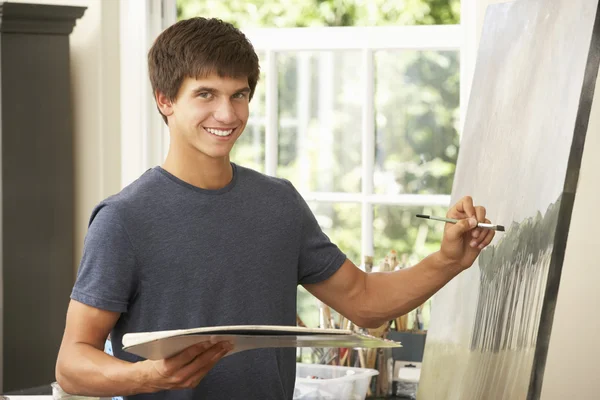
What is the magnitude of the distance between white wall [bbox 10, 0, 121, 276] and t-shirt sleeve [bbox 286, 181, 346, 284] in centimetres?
163

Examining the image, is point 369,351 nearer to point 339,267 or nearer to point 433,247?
point 339,267

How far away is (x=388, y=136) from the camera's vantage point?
3.50m

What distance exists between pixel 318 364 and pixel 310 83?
3.74ft

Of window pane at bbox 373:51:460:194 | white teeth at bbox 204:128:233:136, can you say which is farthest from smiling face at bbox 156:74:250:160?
window pane at bbox 373:51:460:194

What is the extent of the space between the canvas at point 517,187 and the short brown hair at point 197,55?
1.75 ft

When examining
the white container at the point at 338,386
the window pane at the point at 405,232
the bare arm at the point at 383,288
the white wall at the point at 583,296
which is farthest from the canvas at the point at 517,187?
the window pane at the point at 405,232

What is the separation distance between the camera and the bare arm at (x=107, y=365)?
139cm

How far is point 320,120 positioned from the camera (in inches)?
145

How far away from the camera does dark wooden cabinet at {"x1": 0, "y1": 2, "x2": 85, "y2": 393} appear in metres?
3.05

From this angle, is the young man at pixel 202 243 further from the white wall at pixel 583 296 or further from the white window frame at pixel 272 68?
the white window frame at pixel 272 68

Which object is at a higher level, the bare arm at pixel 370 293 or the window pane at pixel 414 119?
the window pane at pixel 414 119

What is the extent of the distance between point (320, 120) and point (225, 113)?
6.95 feet

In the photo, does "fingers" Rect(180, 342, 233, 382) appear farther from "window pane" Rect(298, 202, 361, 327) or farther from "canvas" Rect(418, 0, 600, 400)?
"window pane" Rect(298, 202, 361, 327)

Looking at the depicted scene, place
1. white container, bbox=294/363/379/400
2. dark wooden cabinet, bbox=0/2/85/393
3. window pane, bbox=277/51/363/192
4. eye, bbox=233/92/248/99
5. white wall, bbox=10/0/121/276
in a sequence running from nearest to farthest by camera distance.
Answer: eye, bbox=233/92/248/99 < white container, bbox=294/363/379/400 < dark wooden cabinet, bbox=0/2/85/393 < white wall, bbox=10/0/121/276 < window pane, bbox=277/51/363/192
